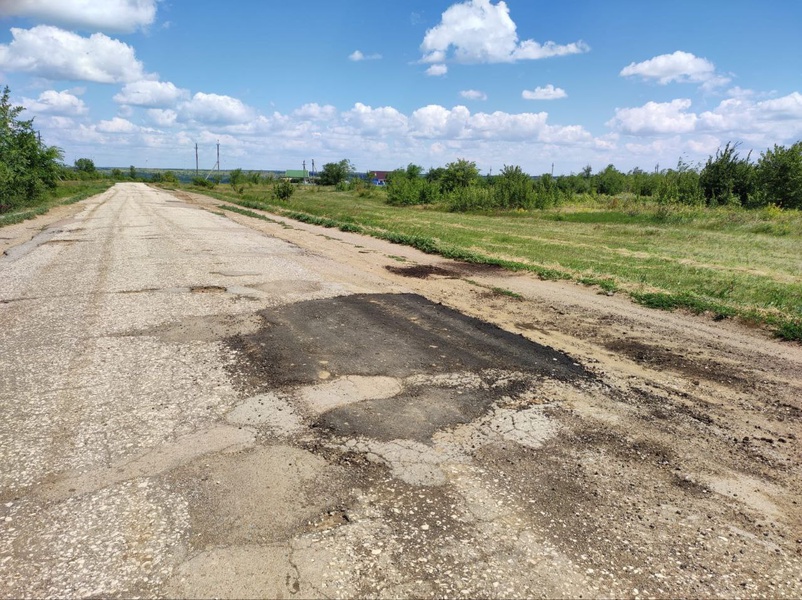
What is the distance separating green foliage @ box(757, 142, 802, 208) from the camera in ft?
100

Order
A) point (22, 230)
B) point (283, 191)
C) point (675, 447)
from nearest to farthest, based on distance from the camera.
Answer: point (675, 447) < point (22, 230) < point (283, 191)

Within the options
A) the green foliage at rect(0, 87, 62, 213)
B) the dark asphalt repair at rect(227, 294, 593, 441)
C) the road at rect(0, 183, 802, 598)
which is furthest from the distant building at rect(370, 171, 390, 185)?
the road at rect(0, 183, 802, 598)

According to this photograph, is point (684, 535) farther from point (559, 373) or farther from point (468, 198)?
point (468, 198)

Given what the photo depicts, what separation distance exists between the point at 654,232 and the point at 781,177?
51.3ft

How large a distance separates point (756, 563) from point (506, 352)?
3.49 m

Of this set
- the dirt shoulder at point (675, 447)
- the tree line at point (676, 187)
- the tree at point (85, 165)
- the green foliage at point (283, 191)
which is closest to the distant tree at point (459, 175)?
the tree line at point (676, 187)

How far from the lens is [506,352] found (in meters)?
6.10

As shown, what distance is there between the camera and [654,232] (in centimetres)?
2239

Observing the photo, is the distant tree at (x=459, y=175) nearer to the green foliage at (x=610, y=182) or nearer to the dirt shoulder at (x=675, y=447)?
the green foliage at (x=610, y=182)

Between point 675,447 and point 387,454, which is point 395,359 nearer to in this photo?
point 387,454

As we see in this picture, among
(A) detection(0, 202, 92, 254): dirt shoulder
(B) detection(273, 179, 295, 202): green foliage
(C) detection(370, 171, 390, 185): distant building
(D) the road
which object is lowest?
(D) the road

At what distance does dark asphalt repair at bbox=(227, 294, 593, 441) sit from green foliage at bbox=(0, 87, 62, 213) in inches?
1079

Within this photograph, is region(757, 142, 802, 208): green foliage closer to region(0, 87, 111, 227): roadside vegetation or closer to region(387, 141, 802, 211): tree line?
region(387, 141, 802, 211): tree line

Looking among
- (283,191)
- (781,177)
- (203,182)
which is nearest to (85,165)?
(203,182)
